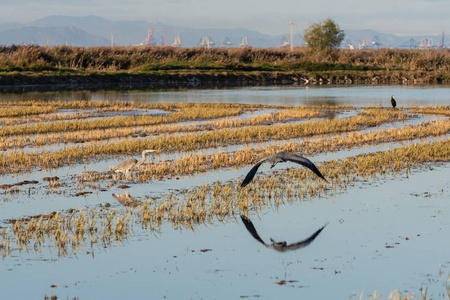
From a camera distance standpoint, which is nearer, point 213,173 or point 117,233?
point 117,233

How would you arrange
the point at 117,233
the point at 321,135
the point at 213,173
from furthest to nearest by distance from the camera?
the point at 321,135, the point at 213,173, the point at 117,233

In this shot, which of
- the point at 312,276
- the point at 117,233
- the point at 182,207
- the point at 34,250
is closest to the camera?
the point at 312,276

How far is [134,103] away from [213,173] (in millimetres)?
18200

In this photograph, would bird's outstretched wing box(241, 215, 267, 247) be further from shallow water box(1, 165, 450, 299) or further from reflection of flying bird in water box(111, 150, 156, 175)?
reflection of flying bird in water box(111, 150, 156, 175)

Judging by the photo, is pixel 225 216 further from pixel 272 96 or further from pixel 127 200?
pixel 272 96

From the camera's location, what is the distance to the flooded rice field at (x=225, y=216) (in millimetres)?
7531

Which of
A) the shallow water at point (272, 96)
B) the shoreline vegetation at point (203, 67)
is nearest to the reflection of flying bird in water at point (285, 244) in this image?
the shallow water at point (272, 96)

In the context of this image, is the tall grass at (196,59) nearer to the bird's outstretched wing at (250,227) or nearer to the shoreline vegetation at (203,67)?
the shoreline vegetation at (203,67)

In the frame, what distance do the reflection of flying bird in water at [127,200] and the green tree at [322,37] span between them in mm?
56883

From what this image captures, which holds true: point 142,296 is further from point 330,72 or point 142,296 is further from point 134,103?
point 330,72

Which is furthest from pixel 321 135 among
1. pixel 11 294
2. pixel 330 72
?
pixel 330 72

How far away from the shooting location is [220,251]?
28.7ft

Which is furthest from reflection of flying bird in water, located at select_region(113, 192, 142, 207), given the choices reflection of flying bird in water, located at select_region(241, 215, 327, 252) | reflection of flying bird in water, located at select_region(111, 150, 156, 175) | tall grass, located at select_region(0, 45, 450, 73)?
tall grass, located at select_region(0, 45, 450, 73)

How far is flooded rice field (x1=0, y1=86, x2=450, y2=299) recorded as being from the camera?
753cm
